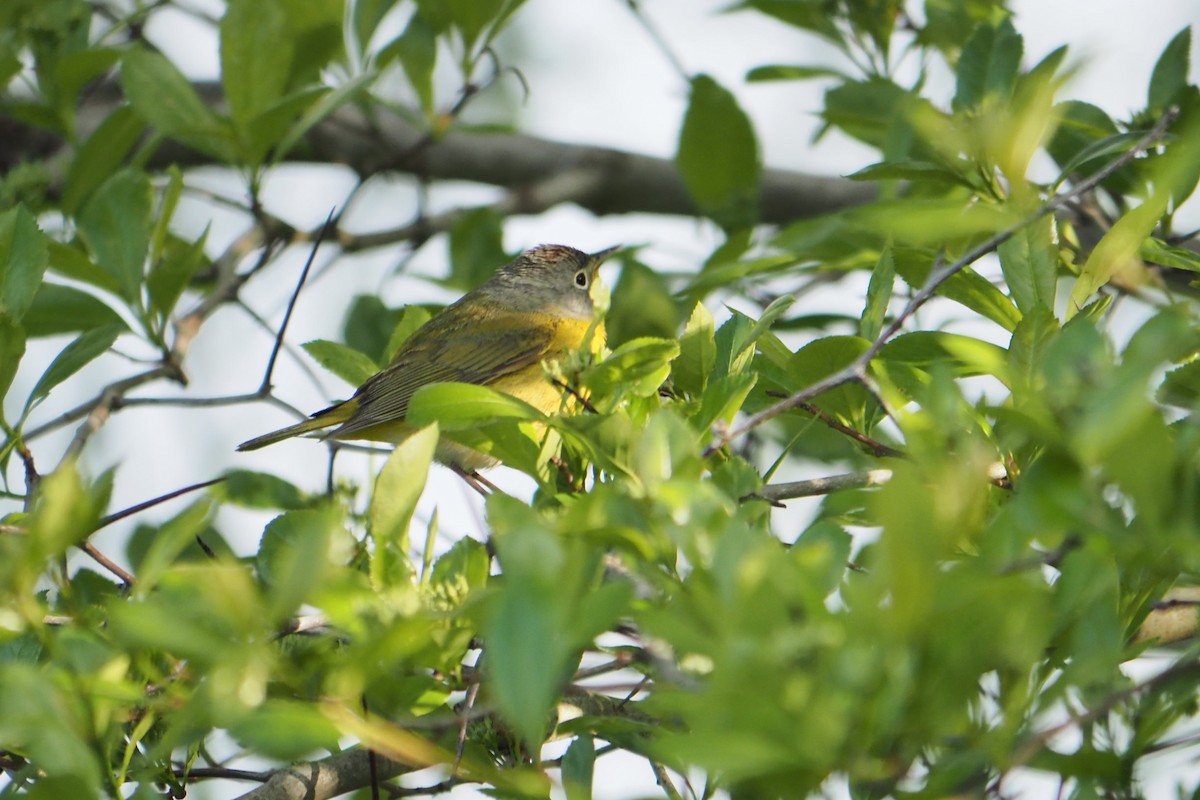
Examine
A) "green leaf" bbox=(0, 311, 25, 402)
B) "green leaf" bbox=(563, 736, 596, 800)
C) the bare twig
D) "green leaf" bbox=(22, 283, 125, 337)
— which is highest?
"green leaf" bbox=(22, 283, 125, 337)

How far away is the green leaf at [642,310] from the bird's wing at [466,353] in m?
1.53

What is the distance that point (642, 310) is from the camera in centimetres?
377

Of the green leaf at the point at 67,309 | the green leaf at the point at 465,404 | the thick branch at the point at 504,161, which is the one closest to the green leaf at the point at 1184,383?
the green leaf at the point at 465,404

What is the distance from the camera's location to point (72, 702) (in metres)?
1.50

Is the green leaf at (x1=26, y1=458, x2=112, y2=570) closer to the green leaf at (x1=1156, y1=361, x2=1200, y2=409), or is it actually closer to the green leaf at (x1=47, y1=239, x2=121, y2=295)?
the green leaf at (x1=1156, y1=361, x2=1200, y2=409)

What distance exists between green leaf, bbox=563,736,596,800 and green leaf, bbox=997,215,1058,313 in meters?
1.05

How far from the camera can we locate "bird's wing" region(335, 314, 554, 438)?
5.40 m

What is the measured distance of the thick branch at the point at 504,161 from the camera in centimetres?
540

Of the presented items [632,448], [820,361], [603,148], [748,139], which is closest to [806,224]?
[820,361]

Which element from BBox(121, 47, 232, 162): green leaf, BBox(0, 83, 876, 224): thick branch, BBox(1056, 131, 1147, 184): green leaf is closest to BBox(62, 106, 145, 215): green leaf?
BBox(121, 47, 232, 162): green leaf

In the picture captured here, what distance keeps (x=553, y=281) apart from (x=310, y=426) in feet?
6.74

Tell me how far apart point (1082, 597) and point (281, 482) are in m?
2.23

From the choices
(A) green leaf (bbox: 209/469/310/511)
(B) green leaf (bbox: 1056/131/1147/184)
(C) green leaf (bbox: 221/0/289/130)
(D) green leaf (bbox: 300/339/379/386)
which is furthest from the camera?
(C) green leaf (bbox: 221/0/289/130)

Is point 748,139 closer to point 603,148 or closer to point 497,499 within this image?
point 603,148
